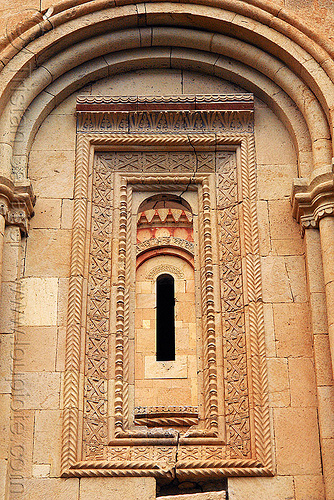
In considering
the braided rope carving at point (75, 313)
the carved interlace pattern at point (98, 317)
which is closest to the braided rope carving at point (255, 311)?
the carved interlace pattern at point (98, 317)

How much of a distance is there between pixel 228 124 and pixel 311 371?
311cm

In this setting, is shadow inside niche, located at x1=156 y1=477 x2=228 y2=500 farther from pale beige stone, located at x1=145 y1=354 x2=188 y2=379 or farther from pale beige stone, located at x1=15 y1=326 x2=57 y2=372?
pale beige stone, located at x1=145 y1=354 x2=188 y2=379

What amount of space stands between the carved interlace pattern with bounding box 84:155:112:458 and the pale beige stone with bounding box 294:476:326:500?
1.91m

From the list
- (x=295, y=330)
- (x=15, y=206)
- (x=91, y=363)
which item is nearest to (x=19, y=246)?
(x=15, y=206)

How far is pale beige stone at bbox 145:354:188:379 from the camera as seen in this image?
598 inches

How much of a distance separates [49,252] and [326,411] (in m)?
3.35

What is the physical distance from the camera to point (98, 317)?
9.30 metres

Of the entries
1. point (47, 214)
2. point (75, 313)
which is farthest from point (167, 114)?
point (75, 313)

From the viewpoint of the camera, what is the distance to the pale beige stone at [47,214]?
31.8 feet

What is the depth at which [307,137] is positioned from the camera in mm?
9906

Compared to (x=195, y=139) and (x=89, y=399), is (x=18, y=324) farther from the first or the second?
(x=195, y=139)

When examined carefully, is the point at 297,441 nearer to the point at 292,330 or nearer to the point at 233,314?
the point at 292,330

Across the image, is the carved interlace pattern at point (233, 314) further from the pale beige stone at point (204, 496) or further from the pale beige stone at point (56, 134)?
the pale beige stone at point (56, 134)

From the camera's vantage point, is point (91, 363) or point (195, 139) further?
point (195, 139)
